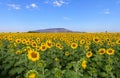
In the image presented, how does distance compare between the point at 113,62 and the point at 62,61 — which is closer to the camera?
the point at 113,62

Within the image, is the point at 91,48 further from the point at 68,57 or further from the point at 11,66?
the point at 11,66

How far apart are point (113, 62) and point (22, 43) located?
3068 mm

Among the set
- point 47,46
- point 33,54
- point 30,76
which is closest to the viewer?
point 30,76

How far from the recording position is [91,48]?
10320 millimetres

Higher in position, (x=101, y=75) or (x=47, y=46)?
(x=47, y=46)

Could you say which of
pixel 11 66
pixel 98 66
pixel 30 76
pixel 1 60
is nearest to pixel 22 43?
pixel 1 60

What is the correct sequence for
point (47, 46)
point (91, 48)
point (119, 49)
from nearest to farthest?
point (47, 46)
point (119, 49)
point (91, 48)

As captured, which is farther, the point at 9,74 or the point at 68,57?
the point at 68,57

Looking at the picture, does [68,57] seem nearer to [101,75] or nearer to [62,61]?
[62,61]

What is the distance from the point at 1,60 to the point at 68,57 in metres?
1.77

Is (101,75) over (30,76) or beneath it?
beneath

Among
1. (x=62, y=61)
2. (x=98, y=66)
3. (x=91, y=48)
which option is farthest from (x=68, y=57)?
(x=91, y=48)

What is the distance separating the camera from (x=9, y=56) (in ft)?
24.8

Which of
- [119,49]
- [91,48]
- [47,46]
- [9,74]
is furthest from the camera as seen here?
[91,48]
